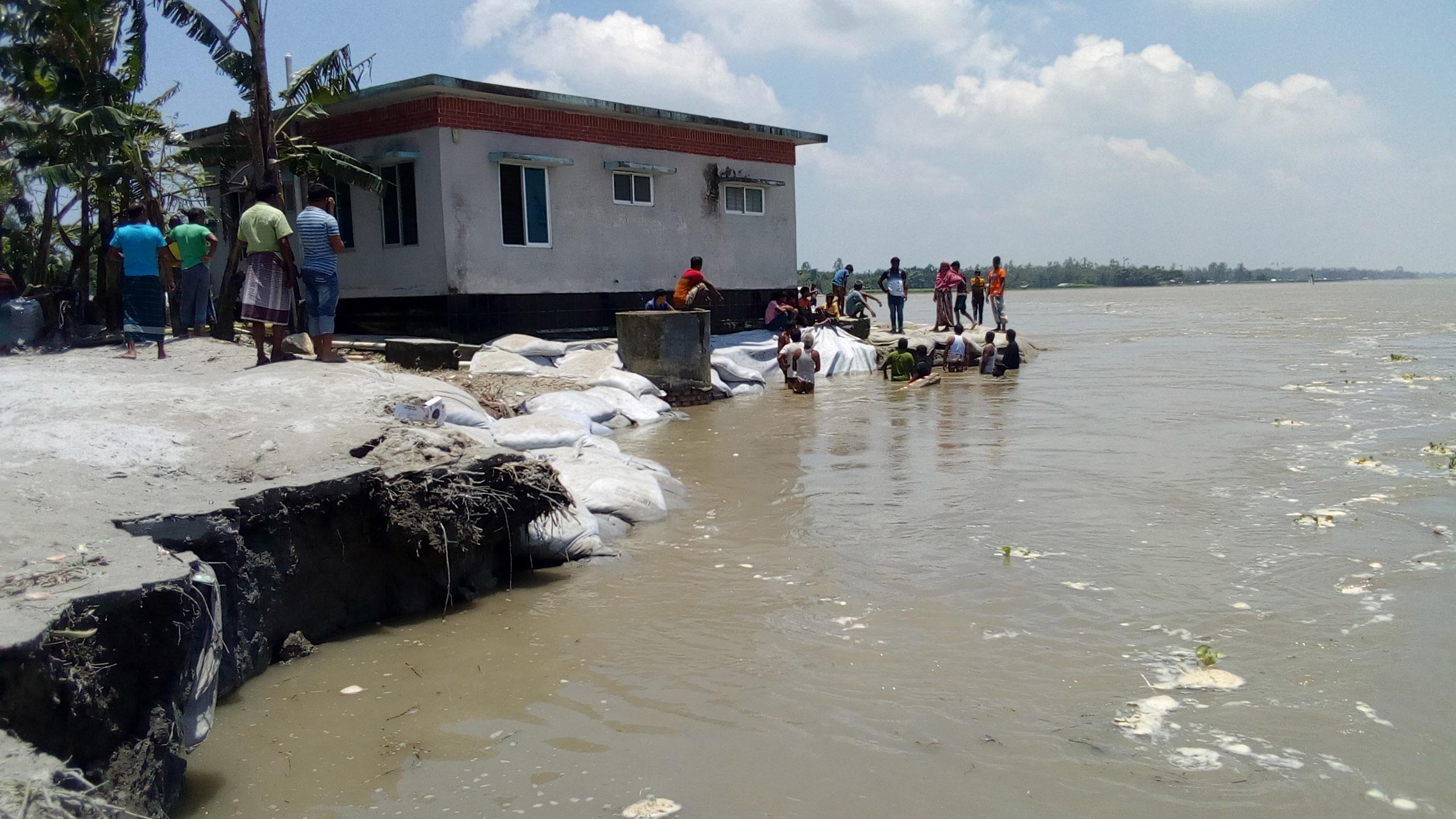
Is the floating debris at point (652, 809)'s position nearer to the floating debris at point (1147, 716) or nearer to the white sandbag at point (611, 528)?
the floating debris at point (1147, 716)

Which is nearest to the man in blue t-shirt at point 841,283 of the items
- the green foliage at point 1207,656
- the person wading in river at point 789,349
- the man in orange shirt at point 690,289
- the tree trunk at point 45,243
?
the person wading in river at point 789,349

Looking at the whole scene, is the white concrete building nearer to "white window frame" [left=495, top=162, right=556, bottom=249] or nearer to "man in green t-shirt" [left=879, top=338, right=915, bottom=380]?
"white window frame" [left=495, top=162, right=556, bottom=249]

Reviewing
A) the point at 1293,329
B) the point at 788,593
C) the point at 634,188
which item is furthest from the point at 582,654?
the point at 1293,329

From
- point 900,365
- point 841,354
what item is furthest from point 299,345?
point 841,354

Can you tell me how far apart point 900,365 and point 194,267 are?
30.3ft

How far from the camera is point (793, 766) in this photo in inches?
131

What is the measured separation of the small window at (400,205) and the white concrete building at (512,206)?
0.02m

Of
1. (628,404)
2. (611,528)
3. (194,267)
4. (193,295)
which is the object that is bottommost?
(611,528)

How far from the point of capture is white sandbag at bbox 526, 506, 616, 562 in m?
5.46

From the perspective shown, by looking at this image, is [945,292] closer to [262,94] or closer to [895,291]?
[895,291]

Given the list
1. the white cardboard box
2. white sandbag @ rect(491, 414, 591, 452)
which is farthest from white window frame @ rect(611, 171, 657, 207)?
the white cardboard box

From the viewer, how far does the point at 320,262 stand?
6949 mm

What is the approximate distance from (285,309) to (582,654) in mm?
4121

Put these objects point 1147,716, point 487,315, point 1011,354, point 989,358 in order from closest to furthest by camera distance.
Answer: point 1147,716
point 487,315
point 989,358
point 1011,354
